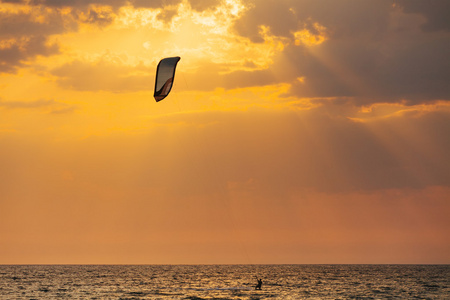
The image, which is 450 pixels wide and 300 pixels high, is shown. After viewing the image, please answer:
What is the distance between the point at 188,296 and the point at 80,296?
14.3 m

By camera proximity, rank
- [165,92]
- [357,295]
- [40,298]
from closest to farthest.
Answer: [165,92] → [40,298] → [357,295]

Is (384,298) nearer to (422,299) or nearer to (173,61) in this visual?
(422,299)

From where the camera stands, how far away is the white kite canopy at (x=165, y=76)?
54.0m

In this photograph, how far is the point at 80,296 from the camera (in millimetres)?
80938

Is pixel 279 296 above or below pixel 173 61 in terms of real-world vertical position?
below

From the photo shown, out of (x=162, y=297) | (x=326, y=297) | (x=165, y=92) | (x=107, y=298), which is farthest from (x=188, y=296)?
(x=165, y=92)

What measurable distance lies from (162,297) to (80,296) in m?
11.3

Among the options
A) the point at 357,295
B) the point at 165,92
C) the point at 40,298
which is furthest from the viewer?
the point at 357,295

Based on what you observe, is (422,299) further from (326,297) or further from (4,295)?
(4,295)

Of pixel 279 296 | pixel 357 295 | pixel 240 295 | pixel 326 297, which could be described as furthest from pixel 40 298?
pixel 357 295

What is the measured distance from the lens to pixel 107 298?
7750cm

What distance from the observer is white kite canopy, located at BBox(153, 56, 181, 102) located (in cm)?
5401

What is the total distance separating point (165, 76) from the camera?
5453cm

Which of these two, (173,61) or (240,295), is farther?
(240,295)
